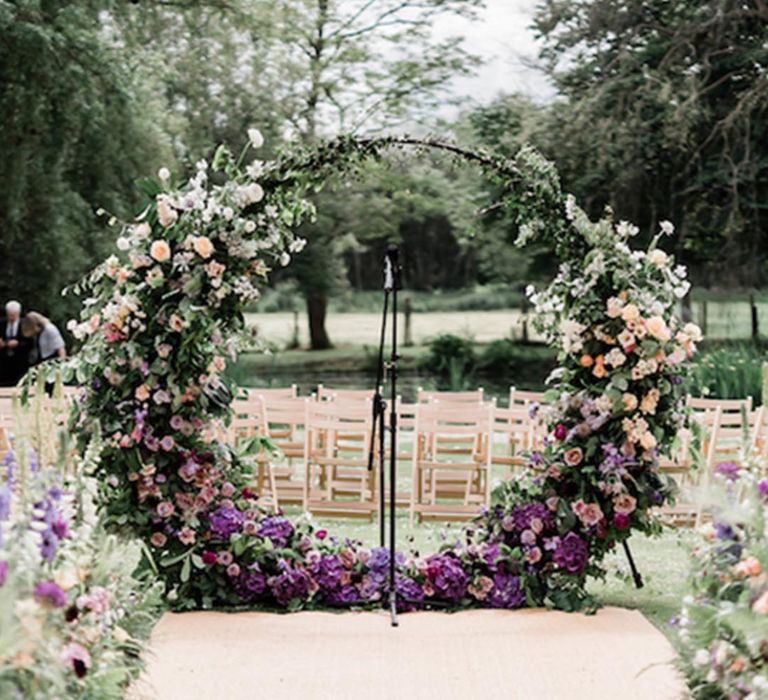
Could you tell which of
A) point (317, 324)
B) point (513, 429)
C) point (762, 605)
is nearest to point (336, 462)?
point (513, 429)

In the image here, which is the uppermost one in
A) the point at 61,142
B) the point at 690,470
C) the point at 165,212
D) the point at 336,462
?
the point at 61,142

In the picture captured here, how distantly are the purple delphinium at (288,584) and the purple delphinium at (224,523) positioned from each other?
0.94ft

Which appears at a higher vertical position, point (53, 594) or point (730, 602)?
point (53, 594)

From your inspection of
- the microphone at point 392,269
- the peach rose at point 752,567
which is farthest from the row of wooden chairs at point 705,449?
the peach rose at point 752,567

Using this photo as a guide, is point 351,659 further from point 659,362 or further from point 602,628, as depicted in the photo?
point 659,362

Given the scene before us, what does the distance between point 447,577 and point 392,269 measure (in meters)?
1.56

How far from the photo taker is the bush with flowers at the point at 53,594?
256 centimetres

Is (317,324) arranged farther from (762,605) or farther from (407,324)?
(762,605)

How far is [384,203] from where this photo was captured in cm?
2039

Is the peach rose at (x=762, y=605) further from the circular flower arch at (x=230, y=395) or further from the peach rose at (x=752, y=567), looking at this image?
the circular flower arch at (x=230, y=395)

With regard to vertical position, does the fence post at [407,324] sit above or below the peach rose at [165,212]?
below

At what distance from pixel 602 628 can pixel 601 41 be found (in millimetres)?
13374

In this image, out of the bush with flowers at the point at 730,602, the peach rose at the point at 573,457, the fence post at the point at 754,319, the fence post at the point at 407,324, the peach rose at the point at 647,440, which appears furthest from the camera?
the fence post at the point at 407,324

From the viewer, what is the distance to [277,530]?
6316mm
